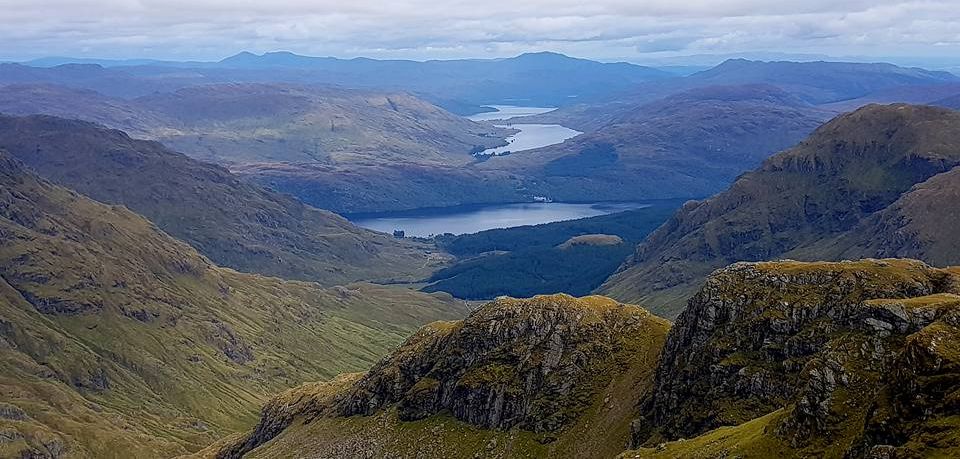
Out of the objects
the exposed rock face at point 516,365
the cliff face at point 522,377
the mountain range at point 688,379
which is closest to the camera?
the mountain range at point 688,379

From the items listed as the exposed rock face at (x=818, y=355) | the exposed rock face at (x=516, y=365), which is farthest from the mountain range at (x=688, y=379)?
the exposed rock face at (x=516, y=365)

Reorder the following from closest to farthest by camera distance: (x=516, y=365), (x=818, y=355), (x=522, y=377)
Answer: (x=818, y=355) < (x=522, y=377) < (x=516, y=365)

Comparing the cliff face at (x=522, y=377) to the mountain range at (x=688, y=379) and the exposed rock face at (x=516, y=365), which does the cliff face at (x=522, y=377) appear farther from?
the mountain range at (x=688, y=379)

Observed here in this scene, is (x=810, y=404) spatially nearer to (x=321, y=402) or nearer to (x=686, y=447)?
(x=686, y=447)

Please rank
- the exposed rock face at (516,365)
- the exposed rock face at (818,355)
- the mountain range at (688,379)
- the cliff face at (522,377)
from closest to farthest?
1. the exposed rock face at (818,355)
2. the mountain range at (688,379)
3. the cliff face at (522,377)
4. the exposed rock face at (516,365)

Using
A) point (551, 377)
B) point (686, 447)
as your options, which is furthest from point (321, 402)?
point (686, 447)

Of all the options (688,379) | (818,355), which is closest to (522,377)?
(688,379)

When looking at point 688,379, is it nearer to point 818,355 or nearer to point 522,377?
point 818,355

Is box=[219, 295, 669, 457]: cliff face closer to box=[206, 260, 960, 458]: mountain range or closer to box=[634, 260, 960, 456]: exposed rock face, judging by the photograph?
box=[206, 260, 960, 458]: mountain range

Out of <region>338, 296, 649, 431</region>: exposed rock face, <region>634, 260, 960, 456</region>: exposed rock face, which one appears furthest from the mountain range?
<region>338, 296, 649, 431</region>: exposed rock face
